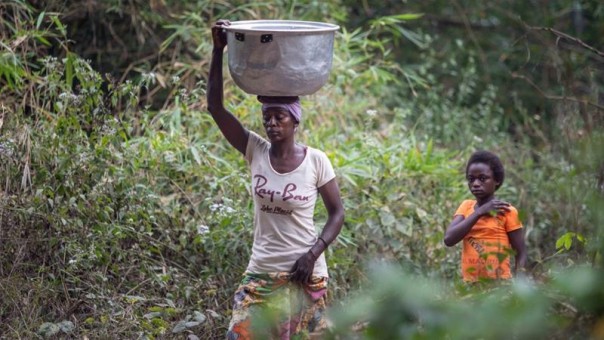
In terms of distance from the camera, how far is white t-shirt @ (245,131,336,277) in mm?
4625

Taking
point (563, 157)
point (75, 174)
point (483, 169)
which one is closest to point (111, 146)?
point (75, 174)

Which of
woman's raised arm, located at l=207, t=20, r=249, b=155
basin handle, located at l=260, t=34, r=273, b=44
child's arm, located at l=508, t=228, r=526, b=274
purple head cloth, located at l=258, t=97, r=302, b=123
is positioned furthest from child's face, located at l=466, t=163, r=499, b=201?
basin handle, located at l=260, t=34, r=273, b=44

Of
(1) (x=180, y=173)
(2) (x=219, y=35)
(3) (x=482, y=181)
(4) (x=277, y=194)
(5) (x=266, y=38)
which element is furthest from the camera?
(1) (x=180, y=173)

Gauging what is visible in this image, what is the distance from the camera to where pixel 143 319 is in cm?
492

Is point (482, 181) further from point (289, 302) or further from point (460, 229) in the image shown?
point (289, 302)

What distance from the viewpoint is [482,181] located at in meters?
5.25

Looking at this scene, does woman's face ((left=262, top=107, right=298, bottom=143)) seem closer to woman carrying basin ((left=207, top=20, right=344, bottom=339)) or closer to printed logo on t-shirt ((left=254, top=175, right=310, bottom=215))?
woman carrying basin ((left=207, top=20, right=344, bottom=339))

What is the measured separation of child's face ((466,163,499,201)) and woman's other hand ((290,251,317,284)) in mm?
1054

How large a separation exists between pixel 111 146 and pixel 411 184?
87.3 inches

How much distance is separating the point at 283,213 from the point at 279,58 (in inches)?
27.4

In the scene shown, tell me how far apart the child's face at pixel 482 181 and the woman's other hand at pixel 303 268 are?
1054 millimetres

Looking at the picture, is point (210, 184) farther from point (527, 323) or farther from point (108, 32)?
point (527, 323)

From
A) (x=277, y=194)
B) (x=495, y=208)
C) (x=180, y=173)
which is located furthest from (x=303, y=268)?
(x=180, y=173)

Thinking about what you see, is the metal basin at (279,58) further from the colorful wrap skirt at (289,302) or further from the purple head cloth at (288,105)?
the colorful wrap skirt at (289,302)
